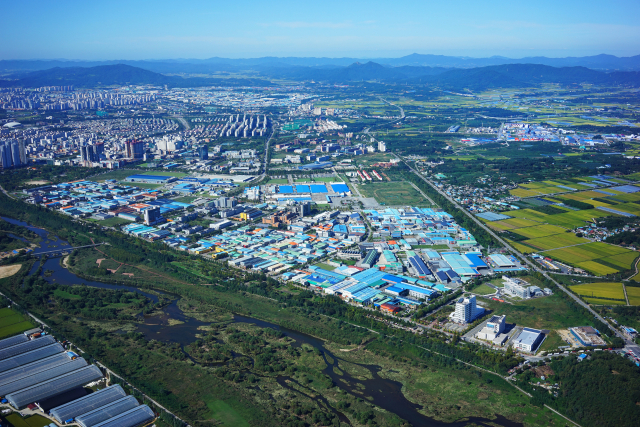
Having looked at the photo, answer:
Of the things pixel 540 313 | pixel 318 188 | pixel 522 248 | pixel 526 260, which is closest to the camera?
pixel 540 313

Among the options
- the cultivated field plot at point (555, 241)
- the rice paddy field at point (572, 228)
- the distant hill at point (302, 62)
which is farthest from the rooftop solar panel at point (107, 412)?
the distant hill at point (302, 62)

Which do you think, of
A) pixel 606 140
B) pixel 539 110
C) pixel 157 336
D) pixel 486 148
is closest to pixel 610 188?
pixel 486 148

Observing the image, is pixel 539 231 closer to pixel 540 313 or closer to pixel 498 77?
pixel 540 313

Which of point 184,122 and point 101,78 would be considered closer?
point 184,122

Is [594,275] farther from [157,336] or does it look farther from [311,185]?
[311,185]

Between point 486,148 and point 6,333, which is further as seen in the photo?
point 486,148

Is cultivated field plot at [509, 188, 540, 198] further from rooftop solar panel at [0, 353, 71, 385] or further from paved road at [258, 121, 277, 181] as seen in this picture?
rooftop solar panel at [0, 353, 71, 385]

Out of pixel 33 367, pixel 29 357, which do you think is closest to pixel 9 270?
pixel 29 357
